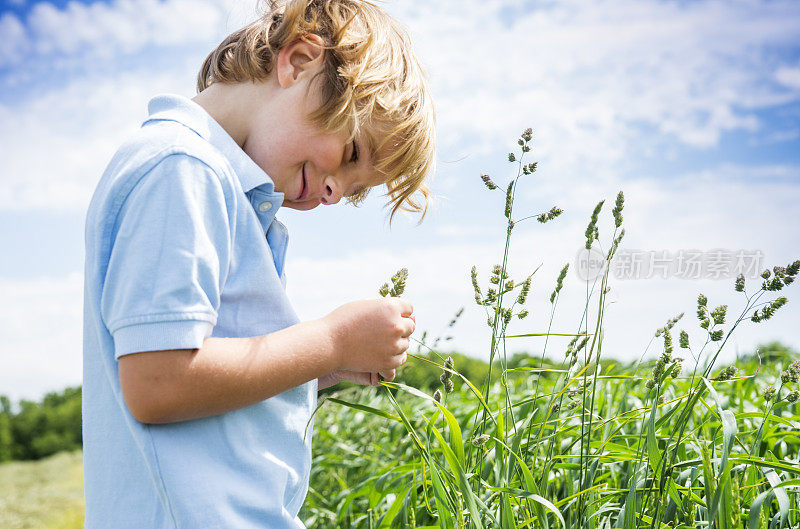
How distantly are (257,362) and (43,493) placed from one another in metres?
6.98

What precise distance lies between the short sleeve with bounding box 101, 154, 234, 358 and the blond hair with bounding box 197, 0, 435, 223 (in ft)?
1.35

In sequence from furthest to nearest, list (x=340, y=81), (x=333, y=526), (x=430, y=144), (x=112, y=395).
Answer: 1. (x=333, y=526)
2. (x=430, y=144)
3. (x=340, y=81)
4. (x=112, y=395)

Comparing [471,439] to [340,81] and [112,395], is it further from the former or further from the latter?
[340,81]

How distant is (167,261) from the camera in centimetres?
109

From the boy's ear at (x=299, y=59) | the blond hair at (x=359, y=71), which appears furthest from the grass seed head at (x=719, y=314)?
the boy's ear at (x=299, y=59)

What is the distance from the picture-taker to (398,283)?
129 centimetres

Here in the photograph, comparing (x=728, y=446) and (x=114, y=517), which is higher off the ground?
(x=728, y=446)

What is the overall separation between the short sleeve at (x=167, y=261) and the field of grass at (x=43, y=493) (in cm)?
512

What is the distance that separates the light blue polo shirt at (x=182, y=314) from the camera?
1.09 metres

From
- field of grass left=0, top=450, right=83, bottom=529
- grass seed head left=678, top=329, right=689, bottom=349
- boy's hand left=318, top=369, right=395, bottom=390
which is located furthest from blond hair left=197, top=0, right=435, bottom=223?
field of grass left=0, top=450, right=83, bottom=529

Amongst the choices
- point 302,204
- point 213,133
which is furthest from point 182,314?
point 302,204

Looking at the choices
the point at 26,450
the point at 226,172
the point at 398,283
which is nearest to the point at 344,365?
the point at 398,283

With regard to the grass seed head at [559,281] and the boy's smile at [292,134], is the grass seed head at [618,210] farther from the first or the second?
the boy's smile at [292,134]

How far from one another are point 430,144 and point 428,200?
18.7 inches
